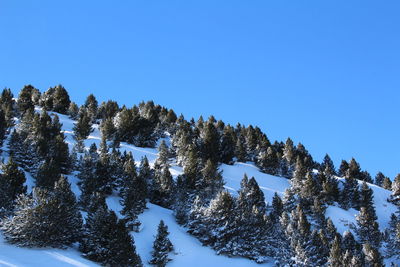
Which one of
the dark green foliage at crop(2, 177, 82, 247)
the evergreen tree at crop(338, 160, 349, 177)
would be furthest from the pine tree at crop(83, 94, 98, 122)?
the evergreen tree at crop(338, 160, 349, 177)

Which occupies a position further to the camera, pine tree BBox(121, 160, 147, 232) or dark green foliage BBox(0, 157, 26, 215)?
pine tree BBox(121, 160, 147, 232)

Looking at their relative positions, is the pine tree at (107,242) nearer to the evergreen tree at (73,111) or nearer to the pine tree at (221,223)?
the pine tree at (221,223)

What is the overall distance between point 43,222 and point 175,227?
701 inches

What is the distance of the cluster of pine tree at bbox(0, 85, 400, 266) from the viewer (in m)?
35.6

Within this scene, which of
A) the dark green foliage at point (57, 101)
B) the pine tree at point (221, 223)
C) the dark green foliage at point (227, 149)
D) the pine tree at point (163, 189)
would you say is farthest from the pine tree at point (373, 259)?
the dark green foliage at point (57, 101)

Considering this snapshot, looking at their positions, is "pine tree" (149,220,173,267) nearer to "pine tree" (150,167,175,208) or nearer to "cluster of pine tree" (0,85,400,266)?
"cluster of pine tree" (0,85,400,266)

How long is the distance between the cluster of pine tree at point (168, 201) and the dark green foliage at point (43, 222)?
0.29 feet

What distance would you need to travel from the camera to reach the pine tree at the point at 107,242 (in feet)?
114

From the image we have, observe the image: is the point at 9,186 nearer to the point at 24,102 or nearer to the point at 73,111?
the point at 24,102

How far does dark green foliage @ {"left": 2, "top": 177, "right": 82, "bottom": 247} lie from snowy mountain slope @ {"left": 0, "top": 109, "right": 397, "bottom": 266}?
91 cm

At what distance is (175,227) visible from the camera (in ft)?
157

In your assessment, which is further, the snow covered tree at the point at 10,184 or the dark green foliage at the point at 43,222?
the snow covered tree at the point at 10,184

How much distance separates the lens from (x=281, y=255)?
1801 inches

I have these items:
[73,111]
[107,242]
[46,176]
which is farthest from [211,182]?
[73,111]
